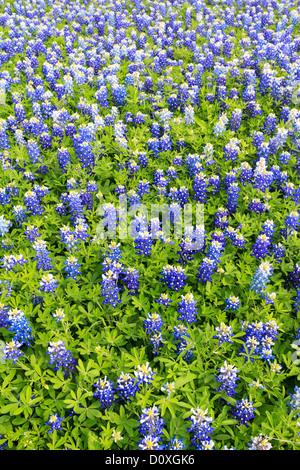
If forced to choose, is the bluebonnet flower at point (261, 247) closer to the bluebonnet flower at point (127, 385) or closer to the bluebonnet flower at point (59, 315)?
the bluebonnet flower at point (127, 385)

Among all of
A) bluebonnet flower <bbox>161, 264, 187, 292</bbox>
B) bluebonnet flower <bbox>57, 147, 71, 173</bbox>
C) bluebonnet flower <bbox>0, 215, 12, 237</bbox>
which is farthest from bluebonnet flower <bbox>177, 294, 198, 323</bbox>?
bluebonnet flower <bbox>57, 147, 71, 173</bbox>

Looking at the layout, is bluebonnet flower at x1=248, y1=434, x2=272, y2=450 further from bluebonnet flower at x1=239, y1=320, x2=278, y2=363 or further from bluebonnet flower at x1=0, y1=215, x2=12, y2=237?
bluebonnet flower at x1=0, y1=215, x2=12, y2=237

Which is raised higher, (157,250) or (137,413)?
(157,250)

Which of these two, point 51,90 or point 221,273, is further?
point 51,90

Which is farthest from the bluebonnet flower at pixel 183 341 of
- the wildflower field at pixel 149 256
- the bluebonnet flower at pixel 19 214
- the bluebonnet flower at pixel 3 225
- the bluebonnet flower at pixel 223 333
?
the bluebonnet flower at pixel 19 214

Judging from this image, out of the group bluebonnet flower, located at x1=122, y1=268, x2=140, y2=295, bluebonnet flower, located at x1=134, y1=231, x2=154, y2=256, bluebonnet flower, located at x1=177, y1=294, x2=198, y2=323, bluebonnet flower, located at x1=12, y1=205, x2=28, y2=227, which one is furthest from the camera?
bluebonnet flower, located at x1=12, y1=205, x2=28, y2=227

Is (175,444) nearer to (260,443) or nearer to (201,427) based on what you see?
(201,427)

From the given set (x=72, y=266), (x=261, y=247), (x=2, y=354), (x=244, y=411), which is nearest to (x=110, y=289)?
(x=72, y=266)
